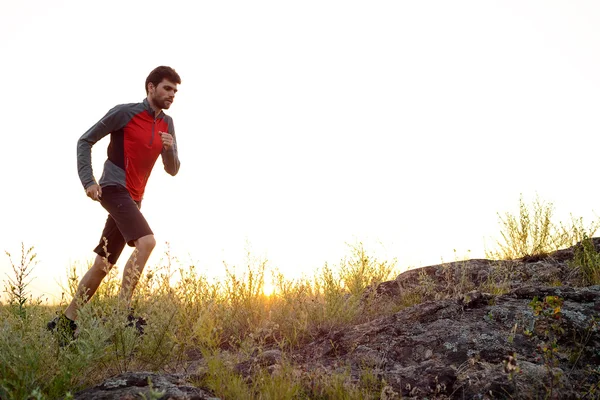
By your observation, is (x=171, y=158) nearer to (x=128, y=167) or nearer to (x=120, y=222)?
(x=128, y=167)

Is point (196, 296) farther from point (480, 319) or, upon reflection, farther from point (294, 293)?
point (480, 319)

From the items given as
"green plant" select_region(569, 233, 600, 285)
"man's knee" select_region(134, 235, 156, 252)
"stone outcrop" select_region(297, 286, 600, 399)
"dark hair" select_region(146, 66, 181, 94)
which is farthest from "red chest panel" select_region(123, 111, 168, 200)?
"green plant" select_region(569, 233, 600, 285)

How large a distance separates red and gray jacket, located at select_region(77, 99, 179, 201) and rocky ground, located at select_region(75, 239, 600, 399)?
1982mm

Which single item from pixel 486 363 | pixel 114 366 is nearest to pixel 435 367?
pixel 486 363

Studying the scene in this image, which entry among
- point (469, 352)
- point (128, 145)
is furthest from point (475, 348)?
point (128, 145)

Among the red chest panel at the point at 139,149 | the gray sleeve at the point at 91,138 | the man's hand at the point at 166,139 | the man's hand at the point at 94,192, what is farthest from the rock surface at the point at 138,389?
the man's hand at the point at 166,139

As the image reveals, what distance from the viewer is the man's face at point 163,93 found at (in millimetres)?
5199

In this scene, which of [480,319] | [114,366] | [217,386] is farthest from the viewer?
[480,319]

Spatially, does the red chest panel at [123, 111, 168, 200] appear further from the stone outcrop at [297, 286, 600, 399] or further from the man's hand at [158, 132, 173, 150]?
the stone outcrop at [297, 286, 600, 399]

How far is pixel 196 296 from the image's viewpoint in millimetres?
4926

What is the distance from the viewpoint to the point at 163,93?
5199 millimetres

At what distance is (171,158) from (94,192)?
1019mm

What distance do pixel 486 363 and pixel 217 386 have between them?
161 cm

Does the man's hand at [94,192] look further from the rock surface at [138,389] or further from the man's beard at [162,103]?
the rock surface at [138,389]
